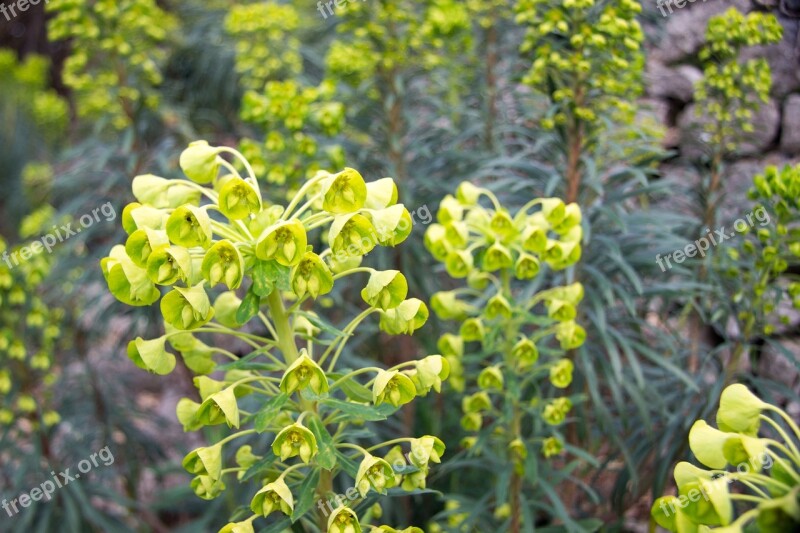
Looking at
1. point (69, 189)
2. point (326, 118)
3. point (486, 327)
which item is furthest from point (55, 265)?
point (486, 327)

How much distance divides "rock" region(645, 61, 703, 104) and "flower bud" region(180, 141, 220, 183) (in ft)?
7.89

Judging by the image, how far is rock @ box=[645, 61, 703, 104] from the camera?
3.06 metres

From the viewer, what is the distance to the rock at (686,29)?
2898 mm

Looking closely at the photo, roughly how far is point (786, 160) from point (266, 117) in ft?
6.81

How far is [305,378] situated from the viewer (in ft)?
4.00

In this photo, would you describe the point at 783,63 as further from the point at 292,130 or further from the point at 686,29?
the point at 292,130

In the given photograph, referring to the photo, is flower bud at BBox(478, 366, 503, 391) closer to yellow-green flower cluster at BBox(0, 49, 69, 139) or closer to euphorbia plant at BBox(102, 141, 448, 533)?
euphorbia plant at BBox(102, 141, 448, 533)

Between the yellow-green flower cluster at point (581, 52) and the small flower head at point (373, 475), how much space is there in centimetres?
120

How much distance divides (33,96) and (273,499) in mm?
5137

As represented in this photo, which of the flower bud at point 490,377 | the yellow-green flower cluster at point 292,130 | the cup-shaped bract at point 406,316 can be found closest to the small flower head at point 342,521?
the cup-shaped bract at point 406,316

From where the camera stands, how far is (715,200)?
2.25 metres

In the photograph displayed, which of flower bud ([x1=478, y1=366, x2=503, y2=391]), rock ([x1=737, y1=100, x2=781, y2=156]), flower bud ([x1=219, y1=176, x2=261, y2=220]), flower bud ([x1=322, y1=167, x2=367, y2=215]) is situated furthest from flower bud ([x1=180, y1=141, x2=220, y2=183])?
rock ([x1=737, y1=100, x2=781, y2=156])

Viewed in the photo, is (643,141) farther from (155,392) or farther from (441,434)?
(155,392)

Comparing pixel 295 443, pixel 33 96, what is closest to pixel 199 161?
pixel 295 443
